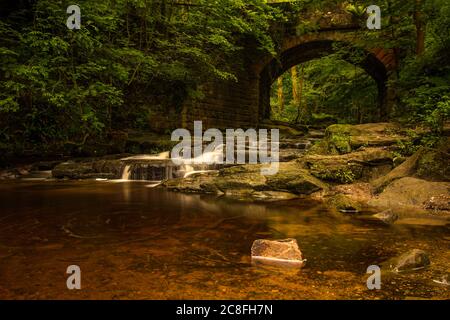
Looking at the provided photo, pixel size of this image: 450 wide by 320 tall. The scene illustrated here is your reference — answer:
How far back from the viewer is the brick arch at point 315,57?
1603 centimetres

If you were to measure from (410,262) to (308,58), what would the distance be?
765 inches

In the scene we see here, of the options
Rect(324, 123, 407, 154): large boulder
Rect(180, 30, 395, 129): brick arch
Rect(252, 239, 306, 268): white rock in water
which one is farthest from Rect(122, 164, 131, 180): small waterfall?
Rect(252, 239, 306, 268): white rock in water

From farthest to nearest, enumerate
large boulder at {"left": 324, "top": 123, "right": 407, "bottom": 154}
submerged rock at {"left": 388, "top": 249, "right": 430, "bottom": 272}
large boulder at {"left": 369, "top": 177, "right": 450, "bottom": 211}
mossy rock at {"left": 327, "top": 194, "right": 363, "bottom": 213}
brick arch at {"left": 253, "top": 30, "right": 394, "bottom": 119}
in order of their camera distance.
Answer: brick arch at {"left": 253, "top": 30, "right": 394, "bottom": 119} → large boulder at {"left": 324, "top": 123, "right": 407, "bottom": 154} → large boulder at {"left": 369, "top": 177, "right": 450, "bottom": 211} → mossy rock at {"left": 327, "top": 194, "right": 363, "bottom": 213} → submerged rock at {"left": 388, "top": 249, "right": 430, "bottom": 272}

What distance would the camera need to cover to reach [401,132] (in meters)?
8.84

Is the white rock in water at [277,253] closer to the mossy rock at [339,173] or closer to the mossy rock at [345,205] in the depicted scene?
the mossy rock at [345,205]

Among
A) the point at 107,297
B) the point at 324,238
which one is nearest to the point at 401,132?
the point at 324,238

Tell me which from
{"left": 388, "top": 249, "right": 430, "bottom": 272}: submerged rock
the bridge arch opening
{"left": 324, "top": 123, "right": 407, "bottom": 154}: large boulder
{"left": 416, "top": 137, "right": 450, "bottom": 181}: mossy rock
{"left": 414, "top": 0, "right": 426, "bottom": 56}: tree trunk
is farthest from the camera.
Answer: the bridge arch opening

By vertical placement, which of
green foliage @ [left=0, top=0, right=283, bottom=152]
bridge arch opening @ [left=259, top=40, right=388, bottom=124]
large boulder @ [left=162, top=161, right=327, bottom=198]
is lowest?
large boulder @ [left=162, top=161, right=327, bottom=198]

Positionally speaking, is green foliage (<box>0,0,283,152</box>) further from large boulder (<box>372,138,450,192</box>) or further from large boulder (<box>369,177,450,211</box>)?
large boulder (<box>372,138,450,192</box>)

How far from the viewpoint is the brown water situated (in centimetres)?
223

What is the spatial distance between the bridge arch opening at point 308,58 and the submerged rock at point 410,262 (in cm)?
1418

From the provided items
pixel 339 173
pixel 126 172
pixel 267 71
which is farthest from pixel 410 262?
pixel 267 71

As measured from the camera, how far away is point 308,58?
20.7 m

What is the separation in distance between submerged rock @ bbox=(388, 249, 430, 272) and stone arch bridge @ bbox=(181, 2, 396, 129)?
12.9 meters
